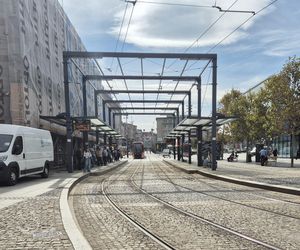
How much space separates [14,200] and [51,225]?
4.83 metres

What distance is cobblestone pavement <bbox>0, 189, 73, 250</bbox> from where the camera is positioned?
22.4 feet

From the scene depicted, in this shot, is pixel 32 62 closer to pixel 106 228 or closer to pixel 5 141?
pixel 5 141

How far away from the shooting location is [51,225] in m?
8.38

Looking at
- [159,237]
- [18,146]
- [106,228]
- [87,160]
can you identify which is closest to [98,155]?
[87,160]

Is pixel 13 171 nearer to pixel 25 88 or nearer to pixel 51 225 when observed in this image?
pixel 25 88

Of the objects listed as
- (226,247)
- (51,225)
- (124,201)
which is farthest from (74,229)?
(124,201)

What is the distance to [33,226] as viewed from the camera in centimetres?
834

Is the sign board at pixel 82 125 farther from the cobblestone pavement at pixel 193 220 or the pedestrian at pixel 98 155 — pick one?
the cobblestone pavement at pixel 193 220

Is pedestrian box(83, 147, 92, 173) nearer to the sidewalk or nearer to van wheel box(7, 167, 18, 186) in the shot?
van wheel box(7, 167, 18, 186)

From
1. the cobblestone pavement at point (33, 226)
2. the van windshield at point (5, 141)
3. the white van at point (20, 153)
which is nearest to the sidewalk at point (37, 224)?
the cobblestone pavement at point (33, 226)

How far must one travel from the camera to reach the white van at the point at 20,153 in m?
17.8

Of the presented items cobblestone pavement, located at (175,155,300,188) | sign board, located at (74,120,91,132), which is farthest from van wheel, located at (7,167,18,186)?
cobblestone pavement, located at (175,155,300,188)

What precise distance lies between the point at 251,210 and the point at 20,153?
11.9 m

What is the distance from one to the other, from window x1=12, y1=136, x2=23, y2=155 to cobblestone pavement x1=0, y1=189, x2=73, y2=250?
22.4 ft
